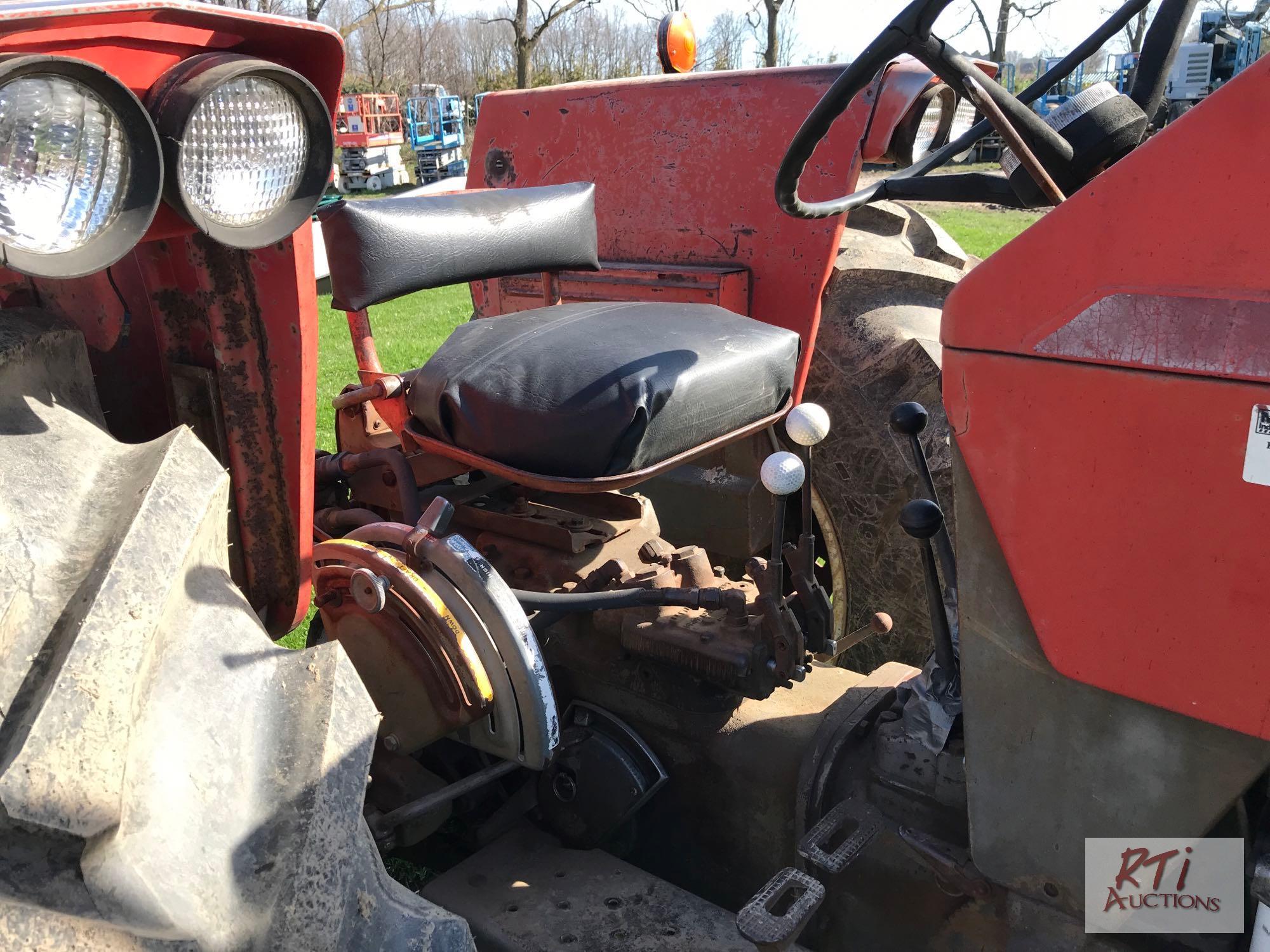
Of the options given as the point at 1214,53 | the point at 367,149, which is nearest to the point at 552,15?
the point at 367,149

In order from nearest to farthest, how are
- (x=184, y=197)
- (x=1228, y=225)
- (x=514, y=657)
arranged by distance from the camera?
(x=1228, y=225) → (x=184, y=197) → (x=514, y=657)

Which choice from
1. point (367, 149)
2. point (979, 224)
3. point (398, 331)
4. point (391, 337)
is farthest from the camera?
point (367, 149)

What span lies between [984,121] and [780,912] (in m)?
1.04

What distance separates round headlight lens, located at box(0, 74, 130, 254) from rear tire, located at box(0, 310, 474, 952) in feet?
0.59

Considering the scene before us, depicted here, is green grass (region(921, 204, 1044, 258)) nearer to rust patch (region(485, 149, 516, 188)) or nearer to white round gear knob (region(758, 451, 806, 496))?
rust patch (region(485, 149, 516, 188))

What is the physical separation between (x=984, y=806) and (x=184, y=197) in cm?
97

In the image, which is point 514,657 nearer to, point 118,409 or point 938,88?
point 118,409

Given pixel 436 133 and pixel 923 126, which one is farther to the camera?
pixel 436 133

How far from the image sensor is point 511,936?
4.61 ft

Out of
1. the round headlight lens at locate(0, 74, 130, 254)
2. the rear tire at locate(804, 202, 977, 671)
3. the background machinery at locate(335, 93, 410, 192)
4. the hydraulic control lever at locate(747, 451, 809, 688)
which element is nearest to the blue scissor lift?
the background machinery at locate(335, 93, 410, 192)

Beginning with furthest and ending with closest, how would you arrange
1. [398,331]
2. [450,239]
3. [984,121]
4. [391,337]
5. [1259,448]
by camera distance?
[398,331]
[391,337]
[450,239]
[984,121]
[1259,448]

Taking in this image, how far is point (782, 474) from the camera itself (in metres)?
1.31

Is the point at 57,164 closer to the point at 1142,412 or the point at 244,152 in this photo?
the point at 244,152

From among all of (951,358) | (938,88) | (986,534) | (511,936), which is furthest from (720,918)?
(938,88)
